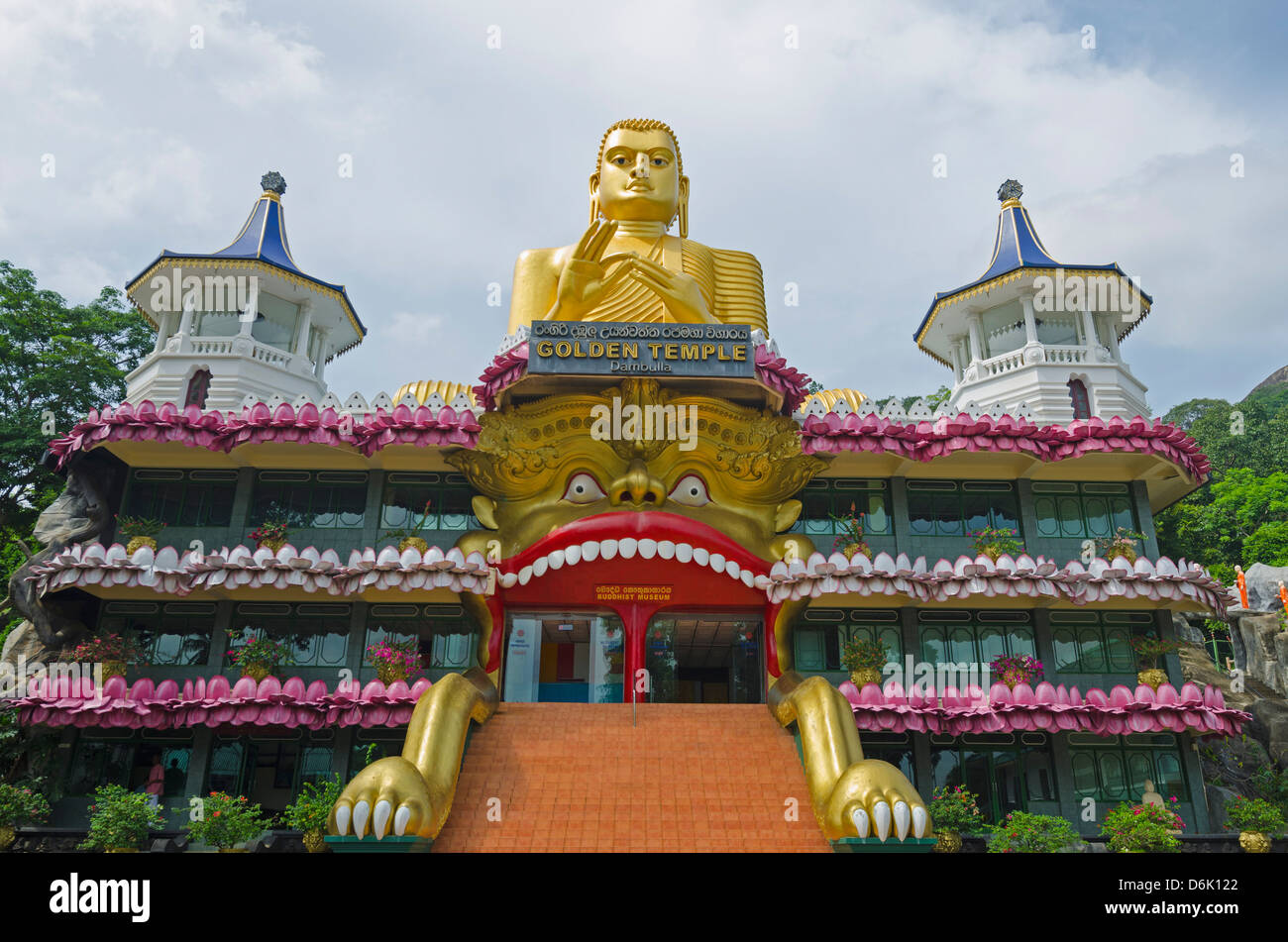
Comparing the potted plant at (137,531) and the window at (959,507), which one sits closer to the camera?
the potted plant at (137,531)

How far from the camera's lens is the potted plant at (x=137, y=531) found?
54.6ft

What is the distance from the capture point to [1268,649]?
24578 millimetres

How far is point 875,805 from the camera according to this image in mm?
10438

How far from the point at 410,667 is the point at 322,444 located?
499cm

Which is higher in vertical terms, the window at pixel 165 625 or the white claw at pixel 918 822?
the window at pixel 165 625

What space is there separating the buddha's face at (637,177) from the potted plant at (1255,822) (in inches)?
666

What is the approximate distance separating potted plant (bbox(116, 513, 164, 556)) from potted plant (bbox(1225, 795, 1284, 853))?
69.8 ft

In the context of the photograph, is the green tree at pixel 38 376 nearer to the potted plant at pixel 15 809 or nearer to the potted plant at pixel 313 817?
the potted plant at pixel 15 809

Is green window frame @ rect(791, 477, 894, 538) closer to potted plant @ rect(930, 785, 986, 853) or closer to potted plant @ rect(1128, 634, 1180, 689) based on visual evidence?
potted plant @ rect(1128, 634, 1180, 689)

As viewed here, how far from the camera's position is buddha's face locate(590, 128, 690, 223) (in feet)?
64.8

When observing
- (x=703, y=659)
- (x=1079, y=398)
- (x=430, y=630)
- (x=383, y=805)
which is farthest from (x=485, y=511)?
(x=1079, y=398)

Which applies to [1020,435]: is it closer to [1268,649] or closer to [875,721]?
[875,721]

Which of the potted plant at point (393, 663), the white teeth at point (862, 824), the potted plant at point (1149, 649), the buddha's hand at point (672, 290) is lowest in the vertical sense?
the white teeth at point (862, 824)

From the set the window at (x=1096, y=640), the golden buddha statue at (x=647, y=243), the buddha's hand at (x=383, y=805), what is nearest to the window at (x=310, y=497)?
the golden buddha statue at (x=647, y=243)
